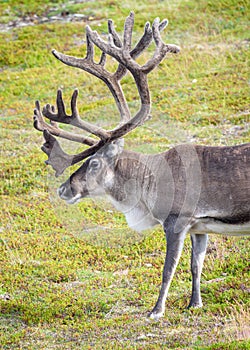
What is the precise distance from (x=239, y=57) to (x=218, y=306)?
12.3m

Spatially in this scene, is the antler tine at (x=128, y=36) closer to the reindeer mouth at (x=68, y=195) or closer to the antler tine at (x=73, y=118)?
the antler tine at (x=73, y=118)

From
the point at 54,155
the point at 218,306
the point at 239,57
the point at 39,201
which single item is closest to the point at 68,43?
the point at 239,57

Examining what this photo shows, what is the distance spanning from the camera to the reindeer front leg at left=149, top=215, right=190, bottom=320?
25.7ft

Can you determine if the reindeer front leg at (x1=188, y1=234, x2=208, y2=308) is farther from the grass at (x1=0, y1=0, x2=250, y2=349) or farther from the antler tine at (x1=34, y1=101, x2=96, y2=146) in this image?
the antler tine at (x1=34, y1=101, x2=96, y2=146)

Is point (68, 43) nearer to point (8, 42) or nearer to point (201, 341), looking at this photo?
point (8, 42)

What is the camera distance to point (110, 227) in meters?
11.3

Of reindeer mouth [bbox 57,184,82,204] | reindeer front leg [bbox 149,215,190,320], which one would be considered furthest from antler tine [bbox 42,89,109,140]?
reindeer front leg [bbox 149,215,190,320]

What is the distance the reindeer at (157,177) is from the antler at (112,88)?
0.04 ft

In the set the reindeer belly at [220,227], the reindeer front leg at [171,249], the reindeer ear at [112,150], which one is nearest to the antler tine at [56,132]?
the reindeer ear at [112,150]

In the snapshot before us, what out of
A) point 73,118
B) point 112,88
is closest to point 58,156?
point 73,118

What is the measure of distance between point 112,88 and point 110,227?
321 centimetres

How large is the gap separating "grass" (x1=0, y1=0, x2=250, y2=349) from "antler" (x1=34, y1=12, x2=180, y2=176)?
1766 mm

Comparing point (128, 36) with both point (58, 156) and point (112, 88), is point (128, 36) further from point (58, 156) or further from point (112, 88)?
point (58, 156)

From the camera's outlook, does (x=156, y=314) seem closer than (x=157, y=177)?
Yes
